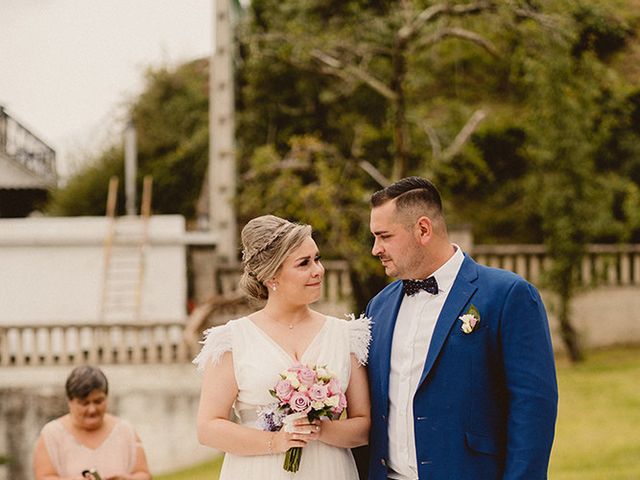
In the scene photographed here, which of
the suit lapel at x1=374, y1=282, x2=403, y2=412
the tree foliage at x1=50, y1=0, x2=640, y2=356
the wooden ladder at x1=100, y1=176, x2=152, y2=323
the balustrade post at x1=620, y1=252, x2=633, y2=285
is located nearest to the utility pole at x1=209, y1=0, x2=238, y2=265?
the tree foliage at x1=50, y1=0, x2=640, y2=356

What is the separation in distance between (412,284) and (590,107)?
10716 millimetres

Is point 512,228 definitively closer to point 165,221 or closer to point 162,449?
point 165,221

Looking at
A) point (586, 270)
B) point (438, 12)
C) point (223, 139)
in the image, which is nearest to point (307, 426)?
point (438, 12)

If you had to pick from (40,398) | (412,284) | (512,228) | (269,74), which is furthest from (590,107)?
(412,284)

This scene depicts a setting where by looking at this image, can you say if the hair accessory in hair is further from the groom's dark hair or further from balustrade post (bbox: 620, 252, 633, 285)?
balustrade post (bbox: 620, 252, 633, 285)

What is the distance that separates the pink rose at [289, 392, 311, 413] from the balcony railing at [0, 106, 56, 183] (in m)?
17.4

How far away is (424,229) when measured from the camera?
2811 millimetres

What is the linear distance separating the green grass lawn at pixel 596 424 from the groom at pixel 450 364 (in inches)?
242

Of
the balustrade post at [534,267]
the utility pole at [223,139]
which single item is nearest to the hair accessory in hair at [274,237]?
the balustrade post at [534,267]

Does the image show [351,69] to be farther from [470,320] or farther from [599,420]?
[470,320]

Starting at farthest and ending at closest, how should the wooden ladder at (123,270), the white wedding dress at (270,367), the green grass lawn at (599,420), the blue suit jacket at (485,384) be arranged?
the wooden ladder at (123,270)
the green grass lawn at (599,420)
the white wedding dress at (270,367)
the blue suit jacket at (485,384)

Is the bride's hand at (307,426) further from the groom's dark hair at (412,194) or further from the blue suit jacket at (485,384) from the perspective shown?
the groom's dark hair at (412,194)

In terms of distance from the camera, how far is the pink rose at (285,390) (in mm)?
2721

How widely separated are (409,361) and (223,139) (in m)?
13.4
